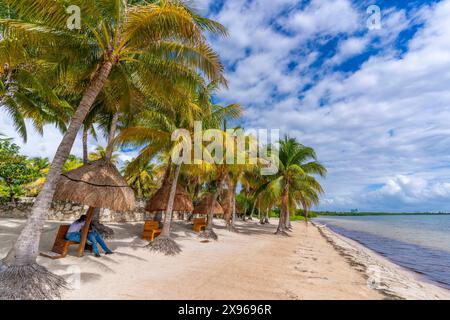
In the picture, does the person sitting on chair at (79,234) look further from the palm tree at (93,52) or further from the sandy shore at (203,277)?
the palm tree at (93,52)

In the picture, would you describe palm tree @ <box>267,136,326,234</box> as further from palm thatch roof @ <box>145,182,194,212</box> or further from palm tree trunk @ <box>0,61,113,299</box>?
palm tree trunk @ <box>0,61,113,299</box>

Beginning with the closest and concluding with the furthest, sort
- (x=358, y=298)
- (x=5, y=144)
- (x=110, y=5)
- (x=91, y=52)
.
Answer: (x=358, y=298), (x=110, y=5), (x=91, y=52), (x=5, y=144)

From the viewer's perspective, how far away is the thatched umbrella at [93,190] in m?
6.67

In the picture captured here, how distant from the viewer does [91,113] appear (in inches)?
454

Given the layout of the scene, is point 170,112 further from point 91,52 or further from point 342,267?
point 342,267

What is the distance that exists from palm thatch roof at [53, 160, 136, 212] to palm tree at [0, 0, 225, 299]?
1.53 m

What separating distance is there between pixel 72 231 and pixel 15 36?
17.9 feet

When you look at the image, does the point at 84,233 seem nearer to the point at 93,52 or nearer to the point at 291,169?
the point at 93,52

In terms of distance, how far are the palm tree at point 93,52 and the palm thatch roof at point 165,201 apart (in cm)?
657

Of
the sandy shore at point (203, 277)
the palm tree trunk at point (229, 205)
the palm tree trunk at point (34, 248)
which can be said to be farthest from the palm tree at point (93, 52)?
the palm tree trunk at point (229, 205)

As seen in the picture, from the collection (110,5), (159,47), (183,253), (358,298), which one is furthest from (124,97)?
(358,298)

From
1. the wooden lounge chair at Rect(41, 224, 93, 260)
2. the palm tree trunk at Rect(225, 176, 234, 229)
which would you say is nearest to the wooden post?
the wooden lounge chair at Rect(41, 224, 93, 260)

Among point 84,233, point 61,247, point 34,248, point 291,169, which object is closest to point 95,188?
point 84,233

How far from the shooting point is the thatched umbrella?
6668 mm
